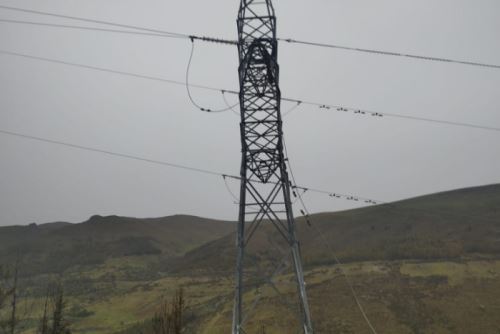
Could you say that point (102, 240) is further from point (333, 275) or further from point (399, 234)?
point (333, 275)

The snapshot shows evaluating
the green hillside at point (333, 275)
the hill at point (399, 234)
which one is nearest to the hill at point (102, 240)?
the green hillside at point (333, 275)

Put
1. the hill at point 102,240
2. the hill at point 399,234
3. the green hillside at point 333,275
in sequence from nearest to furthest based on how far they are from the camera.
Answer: the green hillside at point 333,275 < the hill at point 399,234 < the hill at point 102,240

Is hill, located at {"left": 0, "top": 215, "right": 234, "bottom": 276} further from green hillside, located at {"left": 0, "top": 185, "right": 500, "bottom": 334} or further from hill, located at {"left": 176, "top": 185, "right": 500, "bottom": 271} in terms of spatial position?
hill, located at {"left": 176, "top": 185, "right": 500, "bottom": 271}

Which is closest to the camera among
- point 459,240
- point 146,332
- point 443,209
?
point 146,332

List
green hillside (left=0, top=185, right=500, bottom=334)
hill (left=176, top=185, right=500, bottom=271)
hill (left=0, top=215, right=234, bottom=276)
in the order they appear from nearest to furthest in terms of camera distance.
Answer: green hillside (left=0, top=185, right=500, bottom=334)
hill (left=176, top=185, right=500, bottom=271)
hill (left=0, top=215, right=234, bottom=276)

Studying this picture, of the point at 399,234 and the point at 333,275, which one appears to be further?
the point at 399,234

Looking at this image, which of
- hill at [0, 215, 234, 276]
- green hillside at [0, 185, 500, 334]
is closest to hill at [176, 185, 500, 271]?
green hillside at [0, 185, 500, 334]

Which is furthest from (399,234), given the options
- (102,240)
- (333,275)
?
(102,240)

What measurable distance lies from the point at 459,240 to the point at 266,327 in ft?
102

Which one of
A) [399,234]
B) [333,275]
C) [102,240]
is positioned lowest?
[333,275]

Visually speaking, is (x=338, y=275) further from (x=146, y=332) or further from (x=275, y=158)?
(x=275, y=158)

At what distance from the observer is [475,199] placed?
72938 millimetres

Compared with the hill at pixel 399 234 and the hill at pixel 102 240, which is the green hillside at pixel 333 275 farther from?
the hill at pixel 102 240

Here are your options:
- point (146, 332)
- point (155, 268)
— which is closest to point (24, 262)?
point (155, 268)
